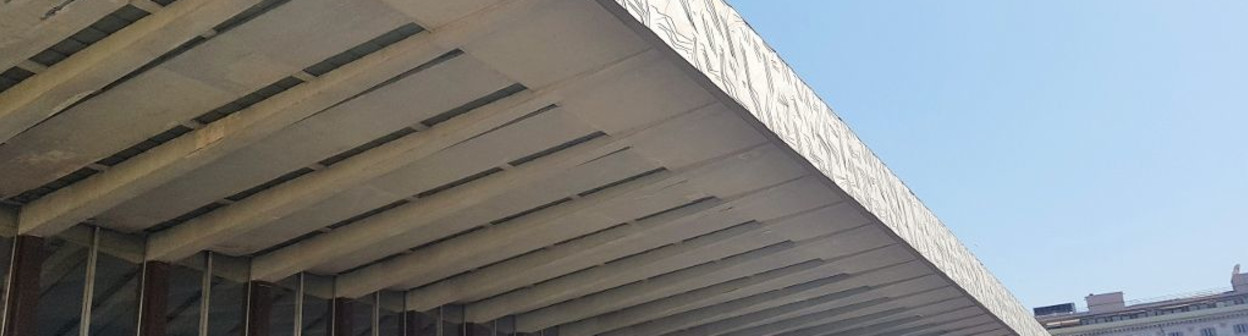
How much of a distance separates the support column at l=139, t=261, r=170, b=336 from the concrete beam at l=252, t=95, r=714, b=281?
1492 mm

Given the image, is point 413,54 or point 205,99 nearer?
point 413,54

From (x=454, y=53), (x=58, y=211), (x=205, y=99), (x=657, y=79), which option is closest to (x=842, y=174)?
(x=657, y=79)

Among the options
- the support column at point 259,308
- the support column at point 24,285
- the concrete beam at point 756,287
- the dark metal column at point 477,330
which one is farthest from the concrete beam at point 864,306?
the support column at point 24,285

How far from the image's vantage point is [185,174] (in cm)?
1260

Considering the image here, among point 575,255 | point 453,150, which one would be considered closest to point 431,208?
point 453,150

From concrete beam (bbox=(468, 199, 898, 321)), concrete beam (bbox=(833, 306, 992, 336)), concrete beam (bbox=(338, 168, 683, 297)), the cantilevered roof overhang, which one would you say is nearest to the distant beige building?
concrete beam (bbox=(833, 306, 992, 336))

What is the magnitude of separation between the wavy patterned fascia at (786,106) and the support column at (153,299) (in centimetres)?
810

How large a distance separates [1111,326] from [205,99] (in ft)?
195

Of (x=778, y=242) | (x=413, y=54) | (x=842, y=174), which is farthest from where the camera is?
(x=778, y=242)

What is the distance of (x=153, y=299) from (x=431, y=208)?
3.75 meters

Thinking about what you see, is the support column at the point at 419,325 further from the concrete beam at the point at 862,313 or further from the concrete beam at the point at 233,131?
the concrete beam at the point at 862,313

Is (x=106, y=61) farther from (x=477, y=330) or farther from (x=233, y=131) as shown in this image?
(x=477, y=330)

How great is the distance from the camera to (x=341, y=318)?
17.3 meters

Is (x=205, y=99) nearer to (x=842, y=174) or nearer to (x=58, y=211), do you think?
(x=58, y=211)
